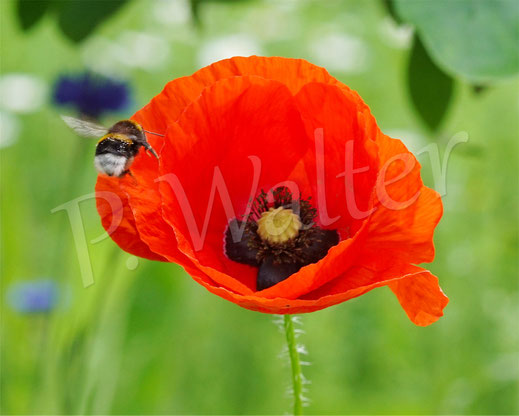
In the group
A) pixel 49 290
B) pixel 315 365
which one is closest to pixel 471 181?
pixel 315 365

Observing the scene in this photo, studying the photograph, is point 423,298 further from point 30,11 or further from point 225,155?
point 30,11

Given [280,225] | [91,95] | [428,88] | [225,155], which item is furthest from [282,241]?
[91,95]

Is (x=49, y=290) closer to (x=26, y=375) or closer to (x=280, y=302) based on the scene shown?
(x=26, y=375)

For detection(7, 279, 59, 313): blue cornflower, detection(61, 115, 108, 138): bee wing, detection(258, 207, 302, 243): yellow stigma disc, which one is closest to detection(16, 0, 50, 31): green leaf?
detection(61, 115, 108, 138): bee wing

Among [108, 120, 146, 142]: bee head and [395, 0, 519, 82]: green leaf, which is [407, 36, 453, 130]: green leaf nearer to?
[395, 0, 519, 82]: green leaf

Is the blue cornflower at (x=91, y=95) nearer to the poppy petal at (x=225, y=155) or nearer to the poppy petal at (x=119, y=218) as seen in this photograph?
the poppy petal at (x=225, y=155)
